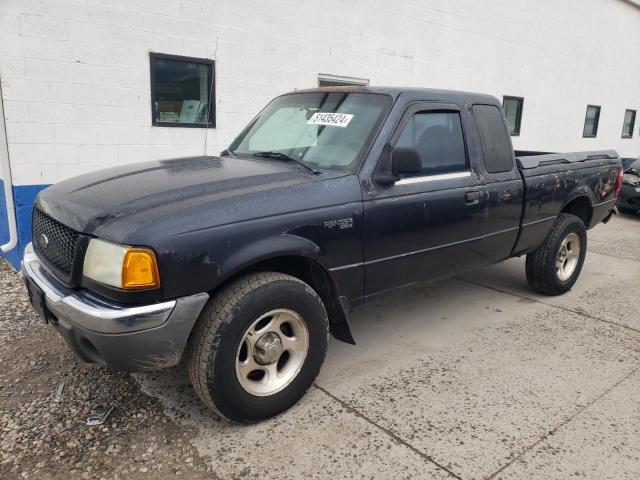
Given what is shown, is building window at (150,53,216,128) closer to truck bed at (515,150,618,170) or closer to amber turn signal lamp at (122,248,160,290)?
truck bed at (515,150,618,170)

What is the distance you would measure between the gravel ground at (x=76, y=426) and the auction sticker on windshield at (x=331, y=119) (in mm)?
2150

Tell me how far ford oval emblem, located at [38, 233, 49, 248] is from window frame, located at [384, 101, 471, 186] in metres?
2.05

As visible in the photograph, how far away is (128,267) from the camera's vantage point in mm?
2324

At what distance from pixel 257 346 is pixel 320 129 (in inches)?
61.9

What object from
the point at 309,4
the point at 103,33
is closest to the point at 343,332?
the point at 103,33

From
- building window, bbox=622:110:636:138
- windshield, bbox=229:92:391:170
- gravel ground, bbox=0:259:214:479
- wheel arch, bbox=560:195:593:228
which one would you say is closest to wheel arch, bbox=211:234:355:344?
windshield, bbox=229:92:391:170

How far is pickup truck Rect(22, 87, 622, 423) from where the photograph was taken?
2.42 metres

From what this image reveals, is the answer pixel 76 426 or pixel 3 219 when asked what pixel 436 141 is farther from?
pixel 3 219

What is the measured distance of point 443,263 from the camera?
3.79 meters

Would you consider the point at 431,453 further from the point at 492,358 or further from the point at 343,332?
the point at 492,358

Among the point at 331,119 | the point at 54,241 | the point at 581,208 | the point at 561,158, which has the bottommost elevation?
the point at 581,208

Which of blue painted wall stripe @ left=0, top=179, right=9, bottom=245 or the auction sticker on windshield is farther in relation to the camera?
blue painted wall stripe @ left=0, top=179, right=9, bottom=245

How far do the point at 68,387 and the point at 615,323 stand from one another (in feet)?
Result: 14.8

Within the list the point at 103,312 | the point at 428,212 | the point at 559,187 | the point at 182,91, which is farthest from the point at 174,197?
the point at 182,91
